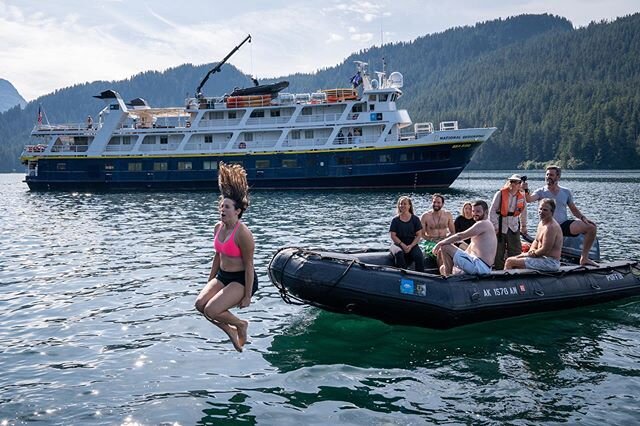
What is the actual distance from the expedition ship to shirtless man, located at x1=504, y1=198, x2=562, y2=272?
110 feet

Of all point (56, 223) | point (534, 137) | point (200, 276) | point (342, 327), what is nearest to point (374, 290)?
point (342, 327)

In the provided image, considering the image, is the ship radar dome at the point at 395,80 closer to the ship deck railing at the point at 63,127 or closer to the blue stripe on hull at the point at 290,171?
the blue stripe on hull at the point at 290,171

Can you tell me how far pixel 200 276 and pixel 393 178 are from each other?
32.3m

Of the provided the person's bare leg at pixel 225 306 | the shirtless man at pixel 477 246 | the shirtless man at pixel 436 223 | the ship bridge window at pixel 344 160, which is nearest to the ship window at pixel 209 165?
the ship bridge window at pixel 344 160

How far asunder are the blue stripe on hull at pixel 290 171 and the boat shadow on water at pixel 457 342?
112 ft

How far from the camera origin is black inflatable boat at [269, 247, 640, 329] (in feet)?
30.0

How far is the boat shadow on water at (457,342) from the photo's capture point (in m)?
8.07

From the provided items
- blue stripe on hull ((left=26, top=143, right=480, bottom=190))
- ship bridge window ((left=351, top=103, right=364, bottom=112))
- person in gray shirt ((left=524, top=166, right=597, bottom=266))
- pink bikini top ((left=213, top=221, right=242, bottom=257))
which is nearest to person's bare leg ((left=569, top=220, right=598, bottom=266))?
person in gray shirt ((left=524, top=166, right=597, bottom=266))

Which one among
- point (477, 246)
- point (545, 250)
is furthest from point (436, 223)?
point (545, 250)

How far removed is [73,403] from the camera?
21.6 feet

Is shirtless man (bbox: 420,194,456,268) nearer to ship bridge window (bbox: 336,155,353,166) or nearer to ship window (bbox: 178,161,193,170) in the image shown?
ship bridge window (bbox: 336,155,353,166)

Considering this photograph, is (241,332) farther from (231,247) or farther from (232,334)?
(231,247)

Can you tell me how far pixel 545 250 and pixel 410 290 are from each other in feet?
9.82

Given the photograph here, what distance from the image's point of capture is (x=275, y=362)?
8047 millimetres
